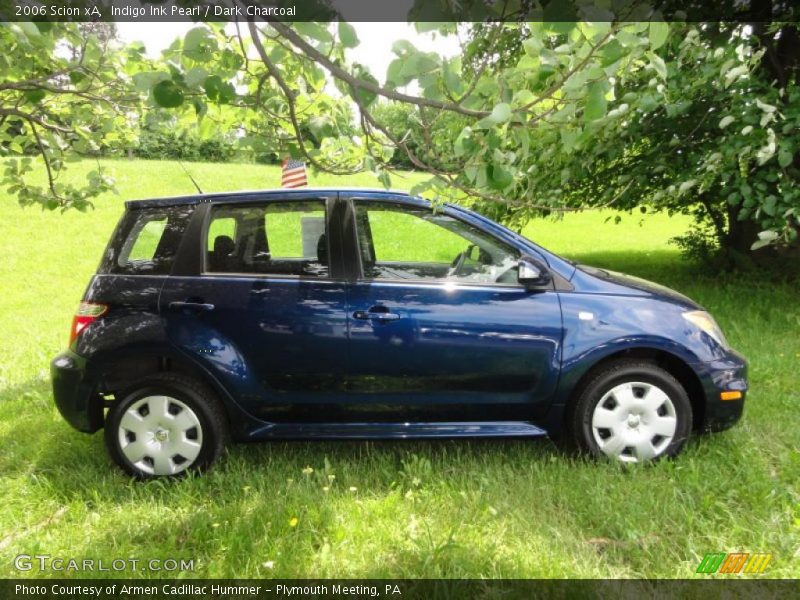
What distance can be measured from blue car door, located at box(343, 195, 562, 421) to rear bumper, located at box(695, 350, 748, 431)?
89cm

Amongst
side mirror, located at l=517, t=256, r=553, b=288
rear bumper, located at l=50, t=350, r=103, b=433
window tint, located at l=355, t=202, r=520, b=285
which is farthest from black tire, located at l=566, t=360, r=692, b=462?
rear bumper, located at l=50, t=350, r=103, b=433

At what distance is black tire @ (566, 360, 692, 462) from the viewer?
10.4ft

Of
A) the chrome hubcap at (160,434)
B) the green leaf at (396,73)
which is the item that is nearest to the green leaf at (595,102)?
the green leaf at (396,73)

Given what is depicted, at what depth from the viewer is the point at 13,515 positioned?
2.92 m

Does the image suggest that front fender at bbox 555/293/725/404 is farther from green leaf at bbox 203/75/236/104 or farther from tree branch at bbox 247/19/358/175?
green leaf at bbox 203/75/236/104

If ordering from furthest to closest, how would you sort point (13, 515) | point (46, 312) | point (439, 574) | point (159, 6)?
point (46, 312) → point (13, 515) → point (439, 574) → point (159, 6)

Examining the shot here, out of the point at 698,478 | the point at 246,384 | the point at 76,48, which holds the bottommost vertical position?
the point at 698,478

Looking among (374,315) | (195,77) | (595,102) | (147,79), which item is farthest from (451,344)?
(147,79)

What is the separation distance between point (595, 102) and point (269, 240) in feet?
7.03

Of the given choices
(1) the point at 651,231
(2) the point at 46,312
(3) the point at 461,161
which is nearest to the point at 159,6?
(3) the point at 461,161

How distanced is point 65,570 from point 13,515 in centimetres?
73

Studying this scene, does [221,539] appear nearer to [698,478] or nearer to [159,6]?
[159,6]

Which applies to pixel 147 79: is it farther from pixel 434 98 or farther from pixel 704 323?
pixel 704 323

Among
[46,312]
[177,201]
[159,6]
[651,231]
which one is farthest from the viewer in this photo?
[651,231]
